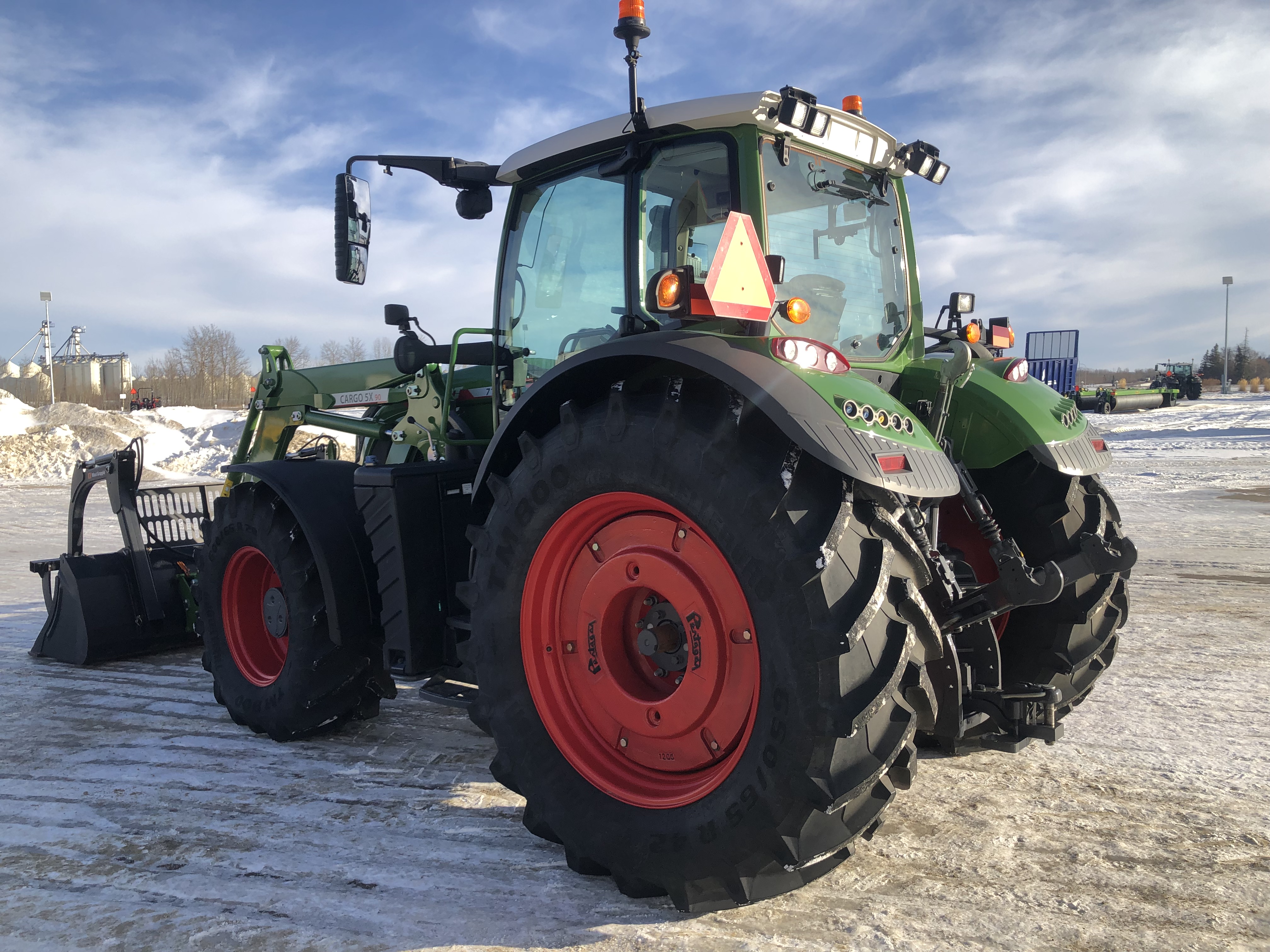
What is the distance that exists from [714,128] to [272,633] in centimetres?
292

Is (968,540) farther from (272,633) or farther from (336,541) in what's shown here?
(272,633)

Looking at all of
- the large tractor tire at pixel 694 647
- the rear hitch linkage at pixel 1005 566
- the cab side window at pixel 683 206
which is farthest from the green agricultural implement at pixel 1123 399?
the large tractor tire at pixel 694 647

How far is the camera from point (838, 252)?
331 cm

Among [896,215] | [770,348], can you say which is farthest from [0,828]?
[896,215]

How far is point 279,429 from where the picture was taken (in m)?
5.05

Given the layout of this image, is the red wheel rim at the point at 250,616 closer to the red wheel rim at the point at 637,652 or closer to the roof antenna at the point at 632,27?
the red wheel rim at the point at 637,652

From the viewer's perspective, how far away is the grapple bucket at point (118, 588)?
517 centimetres

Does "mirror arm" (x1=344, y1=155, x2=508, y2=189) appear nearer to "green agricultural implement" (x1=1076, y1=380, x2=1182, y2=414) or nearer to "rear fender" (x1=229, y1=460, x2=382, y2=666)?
"rear fender" (x1=229, y1=460, x2=382, y2=666)

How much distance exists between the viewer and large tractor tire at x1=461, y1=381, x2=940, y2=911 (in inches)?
81.3

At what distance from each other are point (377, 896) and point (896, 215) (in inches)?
124

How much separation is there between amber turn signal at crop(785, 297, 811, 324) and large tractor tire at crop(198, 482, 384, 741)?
7.67 ft

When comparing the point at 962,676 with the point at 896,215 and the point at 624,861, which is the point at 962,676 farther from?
the point at 896,215

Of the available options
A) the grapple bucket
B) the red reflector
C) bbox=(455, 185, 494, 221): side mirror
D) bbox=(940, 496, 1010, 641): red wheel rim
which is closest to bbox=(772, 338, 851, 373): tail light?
the red reflector

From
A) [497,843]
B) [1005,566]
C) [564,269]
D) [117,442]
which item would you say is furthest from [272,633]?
[117,442]
